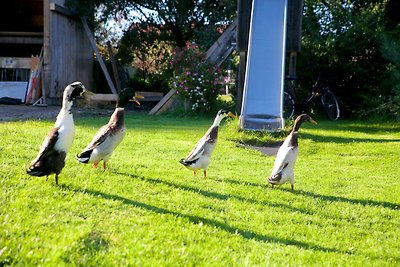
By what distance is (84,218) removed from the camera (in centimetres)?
388

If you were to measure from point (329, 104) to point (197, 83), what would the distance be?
4.22m

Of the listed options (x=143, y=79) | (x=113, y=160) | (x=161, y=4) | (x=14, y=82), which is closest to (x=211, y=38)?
(x=161, y=4)

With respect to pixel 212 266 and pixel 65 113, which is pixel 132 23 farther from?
pixel 212 266

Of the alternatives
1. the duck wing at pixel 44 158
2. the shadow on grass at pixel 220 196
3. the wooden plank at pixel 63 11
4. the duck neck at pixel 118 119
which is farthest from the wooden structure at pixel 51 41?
the duck wing at pixel 44 158

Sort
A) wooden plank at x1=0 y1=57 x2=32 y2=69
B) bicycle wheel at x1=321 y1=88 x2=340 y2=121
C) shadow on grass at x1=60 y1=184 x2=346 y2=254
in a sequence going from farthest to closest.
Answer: wooden plank at x1=0 y1=57 x2=32 y2=69
bicycle wheel at x1=321 y1=88 x2=340 y2=121
shadow on grass at x1=60 y1=184 x2=346 y2=254

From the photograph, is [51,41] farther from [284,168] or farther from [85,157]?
[284,168]

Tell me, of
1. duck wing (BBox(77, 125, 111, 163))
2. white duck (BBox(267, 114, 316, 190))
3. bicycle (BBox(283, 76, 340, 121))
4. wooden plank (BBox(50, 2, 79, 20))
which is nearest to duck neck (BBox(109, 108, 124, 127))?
duck wing (BBox(77, 125, 111, 163))

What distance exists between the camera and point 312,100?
52.7 feet

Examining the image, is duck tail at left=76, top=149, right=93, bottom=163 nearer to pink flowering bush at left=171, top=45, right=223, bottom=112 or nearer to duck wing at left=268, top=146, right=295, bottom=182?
duck wing at left=268, top=146, right=295, bottom=182

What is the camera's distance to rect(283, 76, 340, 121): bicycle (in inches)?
593

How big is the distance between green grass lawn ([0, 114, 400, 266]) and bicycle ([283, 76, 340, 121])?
7.38 metres

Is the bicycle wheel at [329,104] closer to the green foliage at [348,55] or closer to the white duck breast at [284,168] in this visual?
the green foliage at [348,55]

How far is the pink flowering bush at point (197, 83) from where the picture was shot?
14820 millimetres

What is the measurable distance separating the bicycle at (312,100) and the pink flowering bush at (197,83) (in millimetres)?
2004
